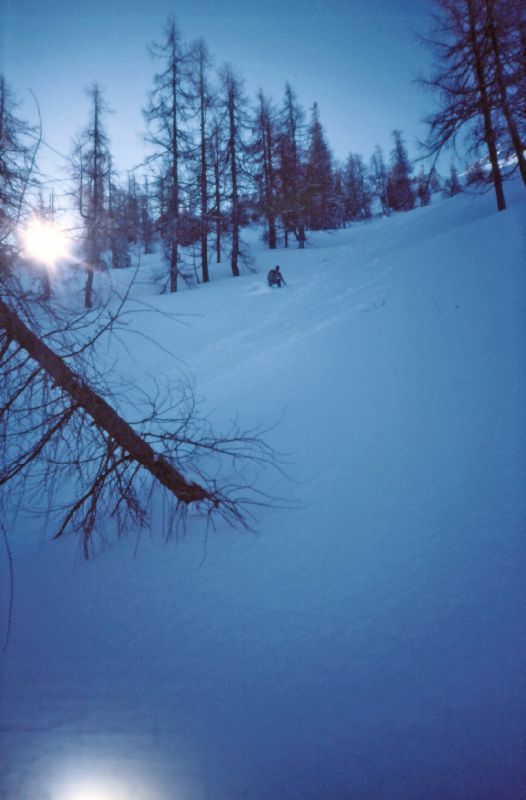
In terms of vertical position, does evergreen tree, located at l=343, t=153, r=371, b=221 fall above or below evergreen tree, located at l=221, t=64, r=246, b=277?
above

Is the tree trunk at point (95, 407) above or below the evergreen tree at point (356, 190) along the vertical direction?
below

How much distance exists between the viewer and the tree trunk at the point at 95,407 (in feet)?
6.63

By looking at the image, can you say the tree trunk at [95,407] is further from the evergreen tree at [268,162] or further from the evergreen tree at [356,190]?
the evergreen tree at [356,190]

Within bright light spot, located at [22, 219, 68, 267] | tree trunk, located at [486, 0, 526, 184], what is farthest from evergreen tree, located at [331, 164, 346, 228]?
bright light spot, located at [22, 219, 68, 267]

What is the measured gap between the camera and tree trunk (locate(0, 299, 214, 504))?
2.02 metres

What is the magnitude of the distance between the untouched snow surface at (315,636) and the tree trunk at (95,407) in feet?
1.11

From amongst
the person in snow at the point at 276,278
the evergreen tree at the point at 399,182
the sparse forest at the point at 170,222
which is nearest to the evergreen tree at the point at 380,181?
the evergreen tree at the point at 399,182

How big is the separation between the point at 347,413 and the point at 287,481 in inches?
44.0

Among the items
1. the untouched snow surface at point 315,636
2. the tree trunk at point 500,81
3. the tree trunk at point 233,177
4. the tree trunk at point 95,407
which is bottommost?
the untouched snow surface at point 315,636

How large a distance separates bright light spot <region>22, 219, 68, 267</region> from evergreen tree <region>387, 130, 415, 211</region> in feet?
160

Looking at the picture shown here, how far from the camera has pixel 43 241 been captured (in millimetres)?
2133

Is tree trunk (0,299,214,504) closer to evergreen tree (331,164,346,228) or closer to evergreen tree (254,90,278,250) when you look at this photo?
evergreen tree (254,90,278,250)

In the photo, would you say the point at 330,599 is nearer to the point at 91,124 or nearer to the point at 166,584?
the point at 166,584

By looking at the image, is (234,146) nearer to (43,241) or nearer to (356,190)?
(43,241)
